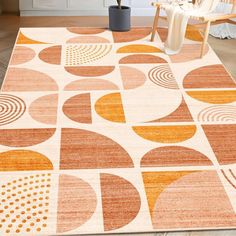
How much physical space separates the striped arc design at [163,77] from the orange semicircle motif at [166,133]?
0.58 metres

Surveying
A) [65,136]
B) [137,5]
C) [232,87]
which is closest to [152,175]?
[65,136]

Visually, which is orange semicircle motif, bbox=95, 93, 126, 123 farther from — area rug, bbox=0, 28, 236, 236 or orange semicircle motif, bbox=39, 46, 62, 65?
orange semicircle motif, bbox=39, 46, 62, 65

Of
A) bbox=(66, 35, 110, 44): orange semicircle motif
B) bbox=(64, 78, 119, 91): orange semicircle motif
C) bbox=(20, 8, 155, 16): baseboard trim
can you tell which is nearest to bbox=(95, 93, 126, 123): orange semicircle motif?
bbox=(64, 78, 119, 91): orange semicircle motif

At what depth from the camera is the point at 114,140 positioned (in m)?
2.87

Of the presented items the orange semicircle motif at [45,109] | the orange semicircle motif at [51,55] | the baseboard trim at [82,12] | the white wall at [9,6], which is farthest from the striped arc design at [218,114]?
the white wall at [9,6]

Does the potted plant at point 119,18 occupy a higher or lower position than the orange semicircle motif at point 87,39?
higher

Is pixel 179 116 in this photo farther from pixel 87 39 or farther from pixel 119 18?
pixel 119 18

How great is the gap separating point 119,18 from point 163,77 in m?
1.14

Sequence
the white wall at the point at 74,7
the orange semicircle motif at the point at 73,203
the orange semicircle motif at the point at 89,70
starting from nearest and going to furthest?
the orange semicircle motif at the point at 73,203 < the orange semicircle motif at the point at 89,70 < the white wall at the point at 74,7

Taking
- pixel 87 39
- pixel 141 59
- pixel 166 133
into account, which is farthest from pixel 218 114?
pixel 87 39

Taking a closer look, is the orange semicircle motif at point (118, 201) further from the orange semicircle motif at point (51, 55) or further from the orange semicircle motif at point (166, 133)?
the orange semicircle motif at point (51, 55)

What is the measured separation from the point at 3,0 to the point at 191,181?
11.9 feet

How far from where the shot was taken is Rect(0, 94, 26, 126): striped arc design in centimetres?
306

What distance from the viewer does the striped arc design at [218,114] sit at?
3.12 m
